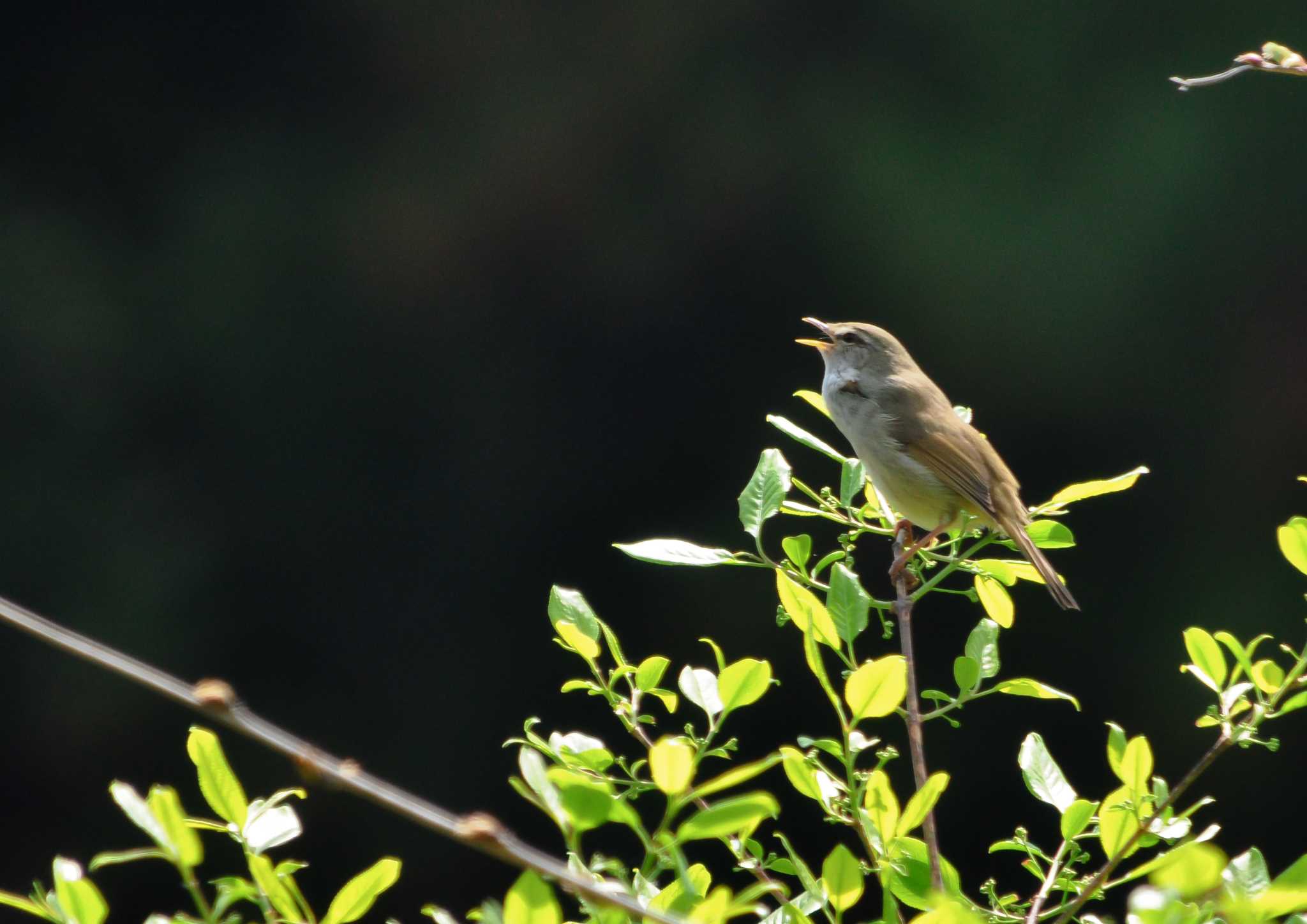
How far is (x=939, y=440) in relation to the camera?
10.6ft

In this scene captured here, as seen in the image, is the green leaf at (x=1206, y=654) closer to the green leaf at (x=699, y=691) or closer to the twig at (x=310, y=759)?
the green leaf at (x=699, y=691)

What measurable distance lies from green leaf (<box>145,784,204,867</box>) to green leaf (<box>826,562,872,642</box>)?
2.25ft

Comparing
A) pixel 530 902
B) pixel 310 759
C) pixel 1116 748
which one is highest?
pixel 310 759

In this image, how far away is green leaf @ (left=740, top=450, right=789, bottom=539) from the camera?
5.30ft

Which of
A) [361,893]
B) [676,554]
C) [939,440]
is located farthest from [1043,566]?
[361,893]

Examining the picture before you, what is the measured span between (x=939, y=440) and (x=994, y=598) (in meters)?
1.55

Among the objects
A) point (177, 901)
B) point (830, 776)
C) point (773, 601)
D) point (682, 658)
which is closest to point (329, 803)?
point (177, 901)

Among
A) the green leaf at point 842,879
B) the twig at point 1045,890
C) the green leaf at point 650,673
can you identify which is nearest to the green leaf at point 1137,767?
the twig at point 1045,890

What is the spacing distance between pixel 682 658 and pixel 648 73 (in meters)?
3.35

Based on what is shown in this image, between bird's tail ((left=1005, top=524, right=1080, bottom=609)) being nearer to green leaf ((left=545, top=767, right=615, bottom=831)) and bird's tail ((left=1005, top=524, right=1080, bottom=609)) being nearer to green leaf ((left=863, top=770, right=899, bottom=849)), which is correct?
green leaf ((left=863, top=770, right=899, bottom=849))

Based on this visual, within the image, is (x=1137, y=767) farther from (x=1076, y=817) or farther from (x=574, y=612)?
(x=574, y=612)

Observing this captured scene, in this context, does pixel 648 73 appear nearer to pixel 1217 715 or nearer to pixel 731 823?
pixel 1217 715

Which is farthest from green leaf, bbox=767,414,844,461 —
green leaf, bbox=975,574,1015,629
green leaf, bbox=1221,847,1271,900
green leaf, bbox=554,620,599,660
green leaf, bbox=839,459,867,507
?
green leaf, bbox=1221,847,1271,900

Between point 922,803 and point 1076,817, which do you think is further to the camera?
point 1076,817
